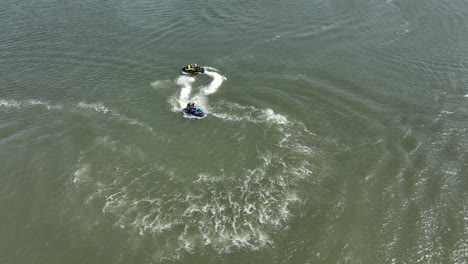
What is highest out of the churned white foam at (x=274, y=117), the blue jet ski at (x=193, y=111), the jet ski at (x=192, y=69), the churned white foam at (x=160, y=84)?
the jet ski at (x=192, y=69)

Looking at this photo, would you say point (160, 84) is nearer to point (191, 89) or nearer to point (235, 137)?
point (191, 89)

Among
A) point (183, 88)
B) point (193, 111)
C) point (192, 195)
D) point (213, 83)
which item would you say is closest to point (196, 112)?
point (193, 111)

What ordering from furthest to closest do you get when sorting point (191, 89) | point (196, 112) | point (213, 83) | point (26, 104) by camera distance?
point (213, 83) → point (191, 89) → point (26, 104) → point (196, 112)

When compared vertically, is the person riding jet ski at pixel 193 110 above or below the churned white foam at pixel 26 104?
above

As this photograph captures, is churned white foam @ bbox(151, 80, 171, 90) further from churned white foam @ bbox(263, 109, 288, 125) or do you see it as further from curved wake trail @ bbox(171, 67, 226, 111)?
churned white foam @ bbox(263, 109, 288, 125)

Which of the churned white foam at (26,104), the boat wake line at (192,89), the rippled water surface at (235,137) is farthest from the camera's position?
the boat wake line at (192,89)

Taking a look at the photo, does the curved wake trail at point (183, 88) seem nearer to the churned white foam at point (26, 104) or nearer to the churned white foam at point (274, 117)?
the churned white foam at point (274, 117)

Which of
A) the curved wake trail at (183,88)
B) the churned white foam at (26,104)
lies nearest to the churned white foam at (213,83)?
the curved wake trail at (183,88)
